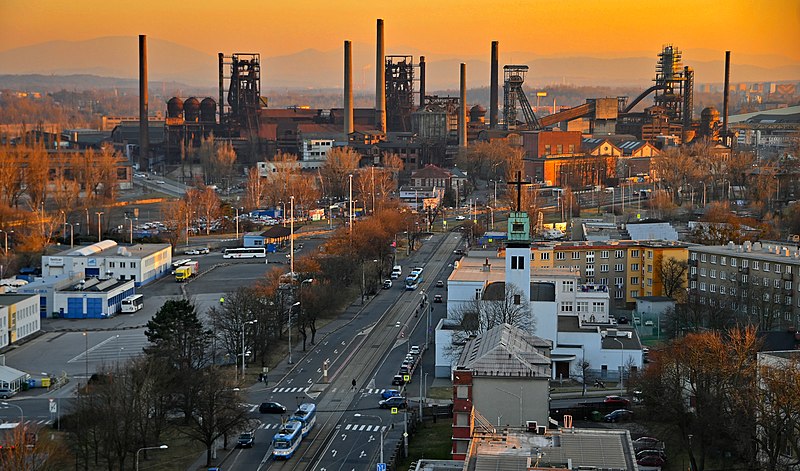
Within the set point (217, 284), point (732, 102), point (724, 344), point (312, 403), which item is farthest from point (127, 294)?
point (732, 102)

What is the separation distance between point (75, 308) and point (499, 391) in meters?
12.2

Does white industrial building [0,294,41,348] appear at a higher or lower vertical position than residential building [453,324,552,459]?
lower

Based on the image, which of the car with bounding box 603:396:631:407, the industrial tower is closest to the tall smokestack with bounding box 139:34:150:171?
the industrial tower

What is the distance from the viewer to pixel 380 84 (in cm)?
5319

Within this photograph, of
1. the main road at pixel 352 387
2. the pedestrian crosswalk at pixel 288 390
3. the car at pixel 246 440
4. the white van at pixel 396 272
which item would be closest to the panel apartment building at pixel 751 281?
the main road at pixel 352 387

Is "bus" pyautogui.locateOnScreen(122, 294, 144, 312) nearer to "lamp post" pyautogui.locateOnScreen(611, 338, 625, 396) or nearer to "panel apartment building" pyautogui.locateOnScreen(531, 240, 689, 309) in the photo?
"panel apartment building" pyautogui.locateOnScreen(531, 240, 689, 309)

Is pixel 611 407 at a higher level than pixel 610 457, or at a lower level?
lower

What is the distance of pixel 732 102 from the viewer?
108062 mm

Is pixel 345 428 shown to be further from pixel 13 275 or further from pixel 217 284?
pixel 13 275

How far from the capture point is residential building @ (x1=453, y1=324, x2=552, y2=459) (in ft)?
40.1

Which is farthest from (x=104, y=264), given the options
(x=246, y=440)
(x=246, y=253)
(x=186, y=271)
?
(x=246, y=440)

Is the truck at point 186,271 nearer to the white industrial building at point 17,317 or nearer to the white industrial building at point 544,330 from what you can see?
the white industrial building at point 17,317

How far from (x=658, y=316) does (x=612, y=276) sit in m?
2.46

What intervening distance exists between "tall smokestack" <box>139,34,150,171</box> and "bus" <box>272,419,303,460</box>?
4018cm
